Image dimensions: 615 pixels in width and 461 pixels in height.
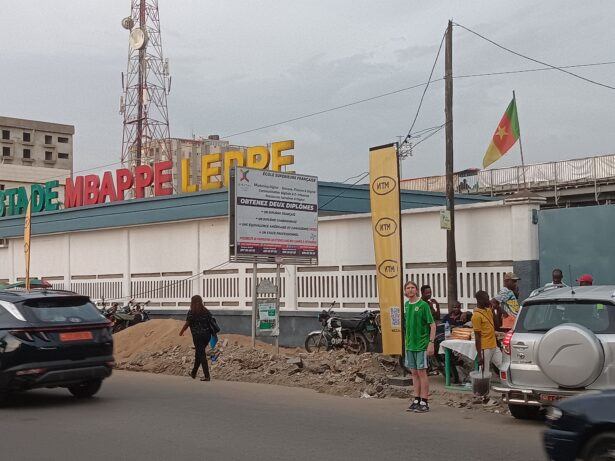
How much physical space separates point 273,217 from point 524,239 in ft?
18.1

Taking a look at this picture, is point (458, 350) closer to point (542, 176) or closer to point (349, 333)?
point (349, 333)

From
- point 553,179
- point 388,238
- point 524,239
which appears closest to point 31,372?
point 388,238

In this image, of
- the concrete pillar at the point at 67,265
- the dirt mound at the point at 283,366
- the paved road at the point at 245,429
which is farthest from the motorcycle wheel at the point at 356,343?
the concrete pillar at the point at 67,265

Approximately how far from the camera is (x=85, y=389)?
42.5 ft

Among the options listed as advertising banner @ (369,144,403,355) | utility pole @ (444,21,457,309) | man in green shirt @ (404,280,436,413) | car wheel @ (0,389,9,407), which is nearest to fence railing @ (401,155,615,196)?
utility pole @ (444,21,457,309)

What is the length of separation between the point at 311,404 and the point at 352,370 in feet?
8.03

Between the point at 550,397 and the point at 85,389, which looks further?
the point at 85,389

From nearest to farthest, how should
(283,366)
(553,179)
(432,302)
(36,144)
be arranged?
1. (283,366)
2. (432,302)
3. (553,179)
4. (36,144)

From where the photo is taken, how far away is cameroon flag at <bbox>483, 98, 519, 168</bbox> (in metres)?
23.7

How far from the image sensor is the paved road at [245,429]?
8469 millimetres

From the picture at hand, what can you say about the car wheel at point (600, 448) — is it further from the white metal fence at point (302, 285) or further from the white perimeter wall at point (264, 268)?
the white metal fence at point (302, 285)

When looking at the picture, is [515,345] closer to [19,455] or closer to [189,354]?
[19,455]

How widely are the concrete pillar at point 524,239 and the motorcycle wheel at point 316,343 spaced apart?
462 centimetres

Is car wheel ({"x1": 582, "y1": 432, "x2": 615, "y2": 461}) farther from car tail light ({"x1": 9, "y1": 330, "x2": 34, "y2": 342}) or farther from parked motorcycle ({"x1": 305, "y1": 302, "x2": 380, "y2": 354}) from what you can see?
parked motorcycle ({"x1": 305, "y1": 302, "x2": 380, "y2": 354})
